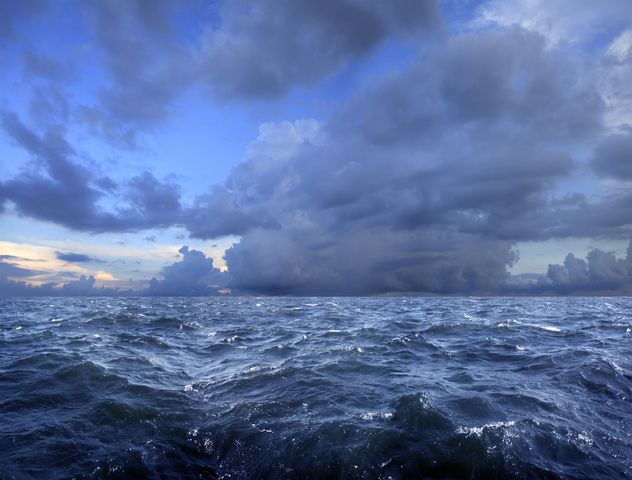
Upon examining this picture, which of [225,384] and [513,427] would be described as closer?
[513,427]

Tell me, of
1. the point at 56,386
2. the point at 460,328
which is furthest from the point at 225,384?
the point at 460,328

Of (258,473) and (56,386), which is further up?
(56,386)

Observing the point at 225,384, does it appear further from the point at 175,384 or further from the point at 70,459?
the point at 70,459

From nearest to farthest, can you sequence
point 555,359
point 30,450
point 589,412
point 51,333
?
1. point 30,450
2. point 589,412
3. point 555,359
4. point 51,333

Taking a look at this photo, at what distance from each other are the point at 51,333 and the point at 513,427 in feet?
84.8

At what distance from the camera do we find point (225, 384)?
12039 mm

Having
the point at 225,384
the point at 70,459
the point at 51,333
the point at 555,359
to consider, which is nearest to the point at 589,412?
the point at 555,359

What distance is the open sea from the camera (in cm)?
672

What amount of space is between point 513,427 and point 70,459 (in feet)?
34.0

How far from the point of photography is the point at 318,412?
29.8 ft

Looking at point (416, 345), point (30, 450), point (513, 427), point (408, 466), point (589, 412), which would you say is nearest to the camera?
point (408, 466)

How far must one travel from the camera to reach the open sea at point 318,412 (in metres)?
6.72

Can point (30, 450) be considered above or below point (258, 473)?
above

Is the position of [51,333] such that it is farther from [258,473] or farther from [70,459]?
[258,473]
